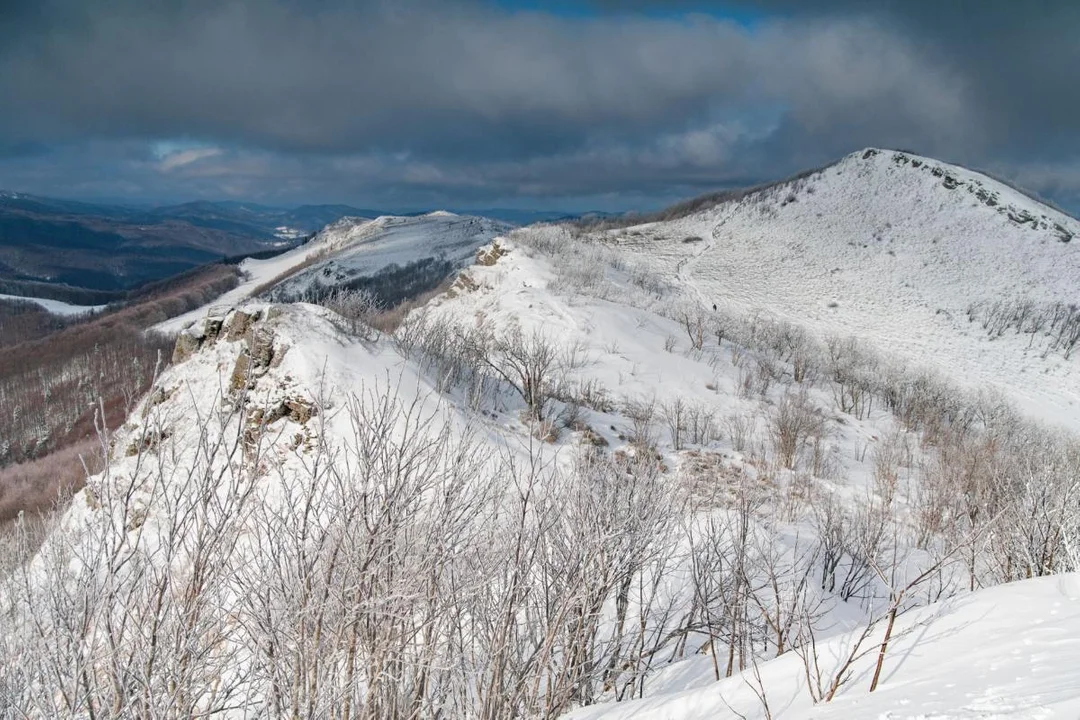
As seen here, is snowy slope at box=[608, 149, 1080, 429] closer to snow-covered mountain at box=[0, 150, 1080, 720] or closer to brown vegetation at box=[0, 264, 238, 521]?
snow-covered mountain at box=[0, 150, 1080, 720]

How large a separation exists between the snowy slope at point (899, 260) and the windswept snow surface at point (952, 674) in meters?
28.6

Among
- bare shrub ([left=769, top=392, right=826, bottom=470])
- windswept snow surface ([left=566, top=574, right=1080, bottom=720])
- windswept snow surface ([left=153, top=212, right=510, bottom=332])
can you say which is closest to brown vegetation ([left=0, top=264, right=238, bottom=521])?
windswept snow surface ([left=153, top=212, right=510, bottom=332])

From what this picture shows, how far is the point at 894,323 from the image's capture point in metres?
36.8

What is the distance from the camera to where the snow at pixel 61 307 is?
157m

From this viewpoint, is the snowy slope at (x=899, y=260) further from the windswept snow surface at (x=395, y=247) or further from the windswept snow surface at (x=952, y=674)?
the windswept snow surface at (x=395, y=247)

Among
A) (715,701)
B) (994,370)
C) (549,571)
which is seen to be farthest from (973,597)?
(994,370)

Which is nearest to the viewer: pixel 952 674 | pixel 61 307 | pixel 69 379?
pixel 952 674

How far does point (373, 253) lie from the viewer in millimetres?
115500

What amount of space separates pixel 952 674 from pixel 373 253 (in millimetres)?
120565

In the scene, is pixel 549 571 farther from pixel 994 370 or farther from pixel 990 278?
pixel 990 278

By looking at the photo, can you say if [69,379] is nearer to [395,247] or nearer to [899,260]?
[395,247]

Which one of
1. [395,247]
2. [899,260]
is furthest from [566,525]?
[395,247]

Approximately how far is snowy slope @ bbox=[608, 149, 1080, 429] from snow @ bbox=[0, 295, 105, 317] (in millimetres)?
173426

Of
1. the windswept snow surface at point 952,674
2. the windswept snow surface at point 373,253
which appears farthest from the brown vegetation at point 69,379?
the windswept snow surface at point 952,674
